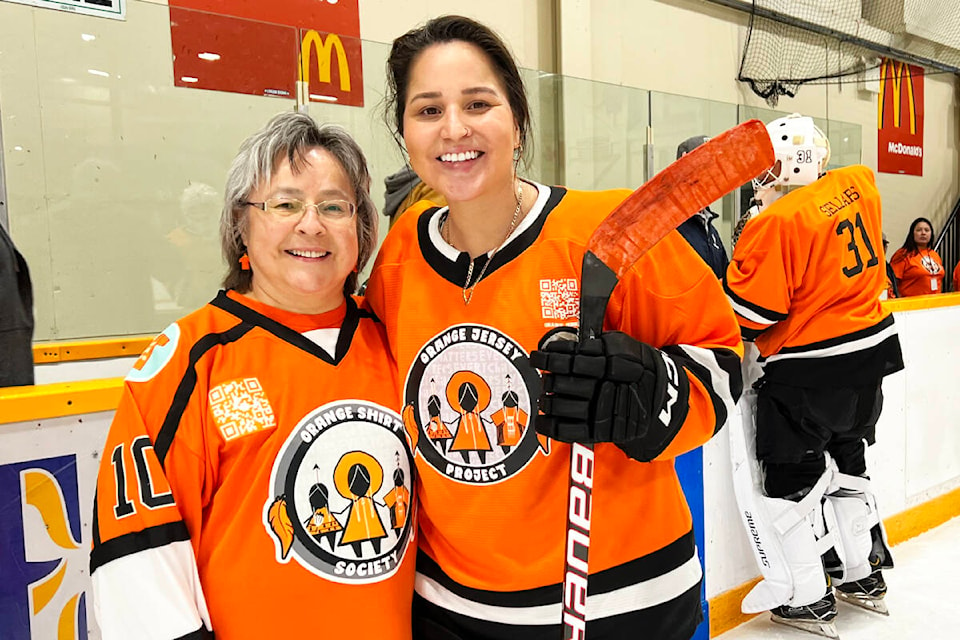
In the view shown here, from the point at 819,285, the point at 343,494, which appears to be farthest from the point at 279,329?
the point at 819,285

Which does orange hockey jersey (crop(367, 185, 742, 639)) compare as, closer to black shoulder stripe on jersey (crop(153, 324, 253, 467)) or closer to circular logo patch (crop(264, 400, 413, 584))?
circular logo patch (crop(264, 400, 413, 584))

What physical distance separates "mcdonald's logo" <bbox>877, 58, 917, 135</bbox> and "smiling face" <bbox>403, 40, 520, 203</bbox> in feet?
25.4

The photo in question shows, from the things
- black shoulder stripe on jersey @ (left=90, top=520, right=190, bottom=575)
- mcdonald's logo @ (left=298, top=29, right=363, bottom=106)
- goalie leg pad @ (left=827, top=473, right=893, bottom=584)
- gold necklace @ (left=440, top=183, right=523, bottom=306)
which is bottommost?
goalie leg pad @ (left=827, top=473, right=893, bottom=584)

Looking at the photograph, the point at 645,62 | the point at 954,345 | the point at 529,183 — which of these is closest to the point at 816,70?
the point at 645,62

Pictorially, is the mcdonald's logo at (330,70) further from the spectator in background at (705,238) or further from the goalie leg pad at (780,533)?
the goalie leg pad at (780,533)

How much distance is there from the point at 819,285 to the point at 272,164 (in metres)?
1.69

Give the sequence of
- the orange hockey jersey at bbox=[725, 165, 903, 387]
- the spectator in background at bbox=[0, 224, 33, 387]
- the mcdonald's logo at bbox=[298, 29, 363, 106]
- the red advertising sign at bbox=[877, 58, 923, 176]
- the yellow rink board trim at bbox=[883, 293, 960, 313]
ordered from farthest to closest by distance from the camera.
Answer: the red advertising sign at bbox=[877, 58, 923, 176] < the yellow rink board trim at bbox=[883, 293, 960, 313] < the mcdonald's logo at bbox=[298, 29, 363, 106] < the orange hockey jersey at bbox=[725, 165, 903, 387] < the spectator in background at bbox=[0, 224, 33, 387]

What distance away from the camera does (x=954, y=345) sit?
→ 11.0 ft

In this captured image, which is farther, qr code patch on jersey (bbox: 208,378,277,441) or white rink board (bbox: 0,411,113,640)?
white rink board (bbox: 0,411,113,640)

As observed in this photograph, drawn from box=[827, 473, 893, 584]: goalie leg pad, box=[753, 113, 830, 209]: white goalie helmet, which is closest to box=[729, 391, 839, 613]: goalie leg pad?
box=[827, 473, 893, 584]: goalie leg pad

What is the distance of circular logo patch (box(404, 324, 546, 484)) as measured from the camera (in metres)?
0.95

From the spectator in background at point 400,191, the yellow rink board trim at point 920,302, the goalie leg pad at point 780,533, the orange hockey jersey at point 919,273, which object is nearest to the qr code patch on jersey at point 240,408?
the spectator in background at point 400,191

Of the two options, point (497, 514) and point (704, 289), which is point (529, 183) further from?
point (497, 514)

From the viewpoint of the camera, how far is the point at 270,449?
965mm
